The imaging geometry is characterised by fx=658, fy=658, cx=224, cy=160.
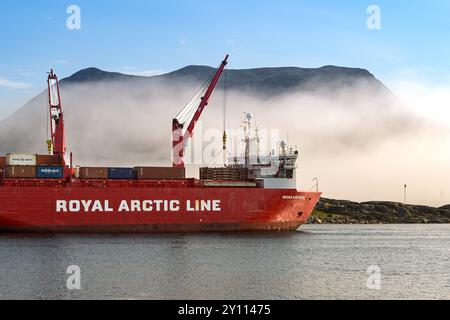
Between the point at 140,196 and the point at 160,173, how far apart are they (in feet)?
9.49

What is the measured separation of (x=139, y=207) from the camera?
181 feet

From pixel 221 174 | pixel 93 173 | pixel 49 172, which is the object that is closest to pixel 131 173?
pixel 93 173

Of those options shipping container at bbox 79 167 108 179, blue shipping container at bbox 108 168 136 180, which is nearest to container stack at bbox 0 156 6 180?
shipping container at bbox 79 167 108 179

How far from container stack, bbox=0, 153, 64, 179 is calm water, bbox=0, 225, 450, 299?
554 cm

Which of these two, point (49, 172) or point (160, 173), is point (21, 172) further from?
point (160, 173)

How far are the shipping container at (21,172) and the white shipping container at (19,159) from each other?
20.1 inches

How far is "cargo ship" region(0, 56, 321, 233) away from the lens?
53.3 metres

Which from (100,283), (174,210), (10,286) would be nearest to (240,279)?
(100,283)

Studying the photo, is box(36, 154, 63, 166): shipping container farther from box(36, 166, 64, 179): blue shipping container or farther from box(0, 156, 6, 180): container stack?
box(0, 156, 6, 180): container stack

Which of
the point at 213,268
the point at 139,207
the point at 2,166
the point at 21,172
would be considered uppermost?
the point at 2,166

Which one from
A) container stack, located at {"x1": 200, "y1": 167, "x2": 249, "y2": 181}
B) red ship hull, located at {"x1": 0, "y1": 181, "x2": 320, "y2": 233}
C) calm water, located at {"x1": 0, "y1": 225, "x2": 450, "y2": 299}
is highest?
container stack, located at {"x1": 200, "y1": 167, "x2": 249, "y2": 181}

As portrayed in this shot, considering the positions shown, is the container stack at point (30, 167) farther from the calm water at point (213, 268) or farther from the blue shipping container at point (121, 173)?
the calm water at point (213, 268)

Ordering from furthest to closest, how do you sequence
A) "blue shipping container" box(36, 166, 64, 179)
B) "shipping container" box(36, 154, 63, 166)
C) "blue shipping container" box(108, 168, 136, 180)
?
"blue shipping container" box(108, 168, 136, 180), "shipping container" box(36, 154, 63, 166), "blue shipping container" box(36, 166, 64, 179)
